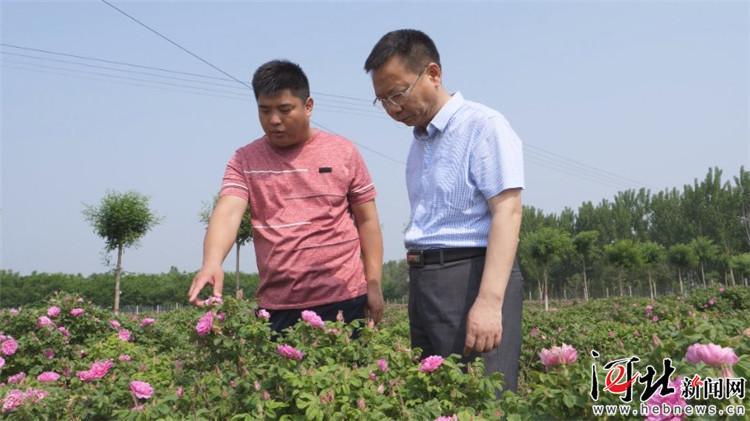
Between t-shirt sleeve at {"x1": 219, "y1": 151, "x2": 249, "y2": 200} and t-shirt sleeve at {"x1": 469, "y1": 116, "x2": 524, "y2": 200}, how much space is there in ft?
3.24

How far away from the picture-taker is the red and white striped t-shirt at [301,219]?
244 centimetres

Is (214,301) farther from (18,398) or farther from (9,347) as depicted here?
(9,347)

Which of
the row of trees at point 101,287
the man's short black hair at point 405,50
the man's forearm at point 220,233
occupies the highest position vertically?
the man's short black hair at point 405,50

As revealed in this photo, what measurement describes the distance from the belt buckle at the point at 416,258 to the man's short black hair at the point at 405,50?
595 millimetres

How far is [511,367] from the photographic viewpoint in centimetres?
199

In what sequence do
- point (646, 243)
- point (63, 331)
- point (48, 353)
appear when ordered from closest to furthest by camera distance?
point (48, 353), point (63, 331), point (646, 243)

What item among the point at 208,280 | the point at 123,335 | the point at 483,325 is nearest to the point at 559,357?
the point at 483,325

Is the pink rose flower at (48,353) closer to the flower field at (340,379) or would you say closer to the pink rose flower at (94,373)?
the flower field at (340,379)

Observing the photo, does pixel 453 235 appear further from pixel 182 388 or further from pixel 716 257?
pixel 716 257

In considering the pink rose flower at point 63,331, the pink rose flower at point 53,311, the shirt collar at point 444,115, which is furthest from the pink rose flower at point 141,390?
the pink rose flower at point 53,311

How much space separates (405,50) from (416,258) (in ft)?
2.22

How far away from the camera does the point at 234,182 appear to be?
253 cm

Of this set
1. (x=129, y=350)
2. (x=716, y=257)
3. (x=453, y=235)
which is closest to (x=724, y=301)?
(x=129, y=350)

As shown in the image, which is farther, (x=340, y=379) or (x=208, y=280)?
(x=208, y=280)
